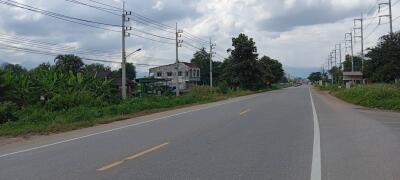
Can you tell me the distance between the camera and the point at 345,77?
91.8m

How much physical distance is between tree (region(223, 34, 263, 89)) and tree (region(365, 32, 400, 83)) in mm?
30692

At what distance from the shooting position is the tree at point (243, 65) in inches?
3565

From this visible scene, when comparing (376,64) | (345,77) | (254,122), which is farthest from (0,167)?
(345,77)

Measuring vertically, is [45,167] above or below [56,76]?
Answer: below

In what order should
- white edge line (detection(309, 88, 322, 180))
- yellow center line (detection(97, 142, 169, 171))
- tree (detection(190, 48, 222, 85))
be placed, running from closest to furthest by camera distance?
1. white edge line (detection(309, 88, 322, 180))
2. yellow center line (detection(97, 142, 169, 171))
3. tree (detection(190, 48, 222, 85))

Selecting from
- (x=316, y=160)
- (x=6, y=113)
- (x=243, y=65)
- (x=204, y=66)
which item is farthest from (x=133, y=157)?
(x=204, y=66)

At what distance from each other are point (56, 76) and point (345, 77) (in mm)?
68512

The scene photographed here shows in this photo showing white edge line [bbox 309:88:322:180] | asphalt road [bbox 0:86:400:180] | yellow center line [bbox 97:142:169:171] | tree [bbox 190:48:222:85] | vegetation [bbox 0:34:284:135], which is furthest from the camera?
tree [bbox 190:48:222:85]

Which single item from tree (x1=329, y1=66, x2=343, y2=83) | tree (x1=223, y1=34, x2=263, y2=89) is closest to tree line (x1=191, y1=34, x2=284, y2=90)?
tree (x1=223, y1=34, x2=263, y2=89)

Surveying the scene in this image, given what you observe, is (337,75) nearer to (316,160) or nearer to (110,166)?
(316,160)

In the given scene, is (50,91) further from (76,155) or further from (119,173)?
(119,173)

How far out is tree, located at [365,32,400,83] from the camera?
56.1 metres

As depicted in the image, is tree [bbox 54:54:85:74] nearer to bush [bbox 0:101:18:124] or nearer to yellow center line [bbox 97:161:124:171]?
bush [bbox 0:101:18:124]

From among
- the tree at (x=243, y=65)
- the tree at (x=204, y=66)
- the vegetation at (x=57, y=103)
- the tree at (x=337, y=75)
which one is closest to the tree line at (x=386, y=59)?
the vegetation at (x=57, y=103)
